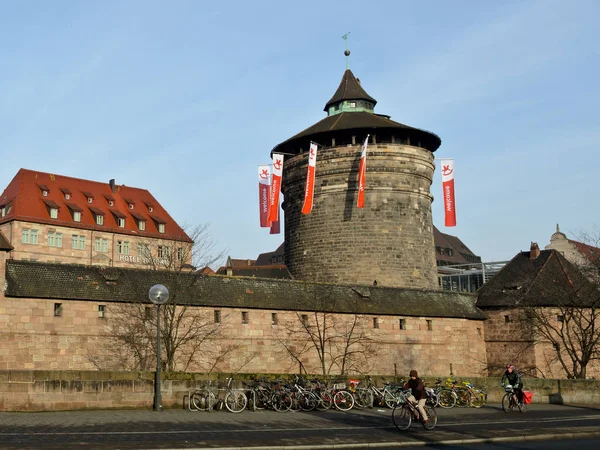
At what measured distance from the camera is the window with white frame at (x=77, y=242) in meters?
62.2

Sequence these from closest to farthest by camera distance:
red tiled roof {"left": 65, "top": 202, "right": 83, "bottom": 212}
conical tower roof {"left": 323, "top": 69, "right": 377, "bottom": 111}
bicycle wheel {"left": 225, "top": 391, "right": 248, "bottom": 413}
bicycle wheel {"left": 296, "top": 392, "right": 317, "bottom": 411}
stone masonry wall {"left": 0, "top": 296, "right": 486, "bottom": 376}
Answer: bicycle wheel {"left": 225, "top": 391, "right": 248, "bottom": 413}
bicycle wheel {"left": 296, "top": 392, "right": 317, "bottom": 411}
stone masonry wall {"left": 0, "top": 296, "right": 486, "bottom": 376}
conical tower roof {"left": 323, "top": 69, "right": 377, "bottom": 111}
red tiled roof {"left": 65, "top": 202, "right": 83, "bottom": 212}

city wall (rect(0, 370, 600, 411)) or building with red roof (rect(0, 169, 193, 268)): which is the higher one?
building with red roof (rect(0, 169, 193, 268))

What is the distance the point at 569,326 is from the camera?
128ft

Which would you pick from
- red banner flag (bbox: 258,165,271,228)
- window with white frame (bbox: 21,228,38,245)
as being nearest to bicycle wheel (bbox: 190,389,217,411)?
red banner flag (bbox: 258,165,271,228)

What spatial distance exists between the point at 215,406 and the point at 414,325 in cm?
1928

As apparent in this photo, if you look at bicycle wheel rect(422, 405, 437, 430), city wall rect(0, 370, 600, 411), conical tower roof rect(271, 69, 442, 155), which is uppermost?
conical tower roof rect(271, 69, 442, 155)

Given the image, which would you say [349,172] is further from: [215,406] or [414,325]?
[215,406]

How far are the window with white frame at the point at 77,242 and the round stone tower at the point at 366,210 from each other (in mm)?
24062

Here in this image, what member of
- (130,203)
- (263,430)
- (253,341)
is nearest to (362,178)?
(253,341)

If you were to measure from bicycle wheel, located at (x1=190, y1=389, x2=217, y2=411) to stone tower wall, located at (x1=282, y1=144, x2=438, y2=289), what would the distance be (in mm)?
24685

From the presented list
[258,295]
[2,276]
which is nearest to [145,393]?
[2,276]

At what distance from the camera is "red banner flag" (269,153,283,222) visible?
43.8m

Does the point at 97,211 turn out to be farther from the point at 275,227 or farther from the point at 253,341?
the point at 253,341

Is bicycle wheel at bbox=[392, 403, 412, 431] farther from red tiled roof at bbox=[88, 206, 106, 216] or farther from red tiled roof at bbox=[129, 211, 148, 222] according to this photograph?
red tiled roof at bbox=[129, 211, 148, 222]
